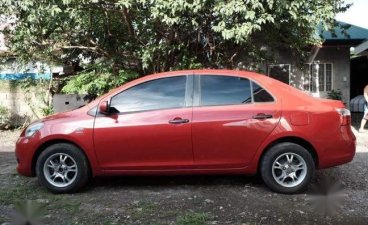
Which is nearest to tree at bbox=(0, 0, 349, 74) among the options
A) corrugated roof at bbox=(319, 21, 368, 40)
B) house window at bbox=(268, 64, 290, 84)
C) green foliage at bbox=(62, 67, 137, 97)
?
green foliage at bbox=(62, 67, 137, 97)

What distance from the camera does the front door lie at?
5.85 m

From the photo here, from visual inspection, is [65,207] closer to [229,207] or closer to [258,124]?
[229,207]

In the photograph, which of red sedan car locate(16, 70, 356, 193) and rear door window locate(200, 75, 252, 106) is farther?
rear door window locate(200, 75, 252, 106)

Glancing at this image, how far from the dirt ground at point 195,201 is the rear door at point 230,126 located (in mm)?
475

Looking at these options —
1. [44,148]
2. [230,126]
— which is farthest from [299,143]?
[44,148]

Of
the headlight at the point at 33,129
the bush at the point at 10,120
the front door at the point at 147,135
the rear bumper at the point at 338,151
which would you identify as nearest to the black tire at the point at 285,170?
the rear bumper at the point at 338,151

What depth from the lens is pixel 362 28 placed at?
15.5 meters

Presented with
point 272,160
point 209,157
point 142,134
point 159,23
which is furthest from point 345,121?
point 159,23

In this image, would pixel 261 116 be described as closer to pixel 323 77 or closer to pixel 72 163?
pixel 72 163

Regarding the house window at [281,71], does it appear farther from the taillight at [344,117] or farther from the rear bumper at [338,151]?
the rear bumper at [338,151]

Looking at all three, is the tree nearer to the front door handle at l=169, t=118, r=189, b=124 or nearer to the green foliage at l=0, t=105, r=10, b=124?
the green foliage at l=0, t=105, r=10, b=124

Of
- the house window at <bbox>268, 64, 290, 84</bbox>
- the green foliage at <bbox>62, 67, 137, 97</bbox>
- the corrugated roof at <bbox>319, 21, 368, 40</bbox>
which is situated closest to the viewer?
the green foliage at <bbox>62, 67, 137, 97</bbox>

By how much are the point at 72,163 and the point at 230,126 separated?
2088 mm

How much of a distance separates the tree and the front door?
2351mm
